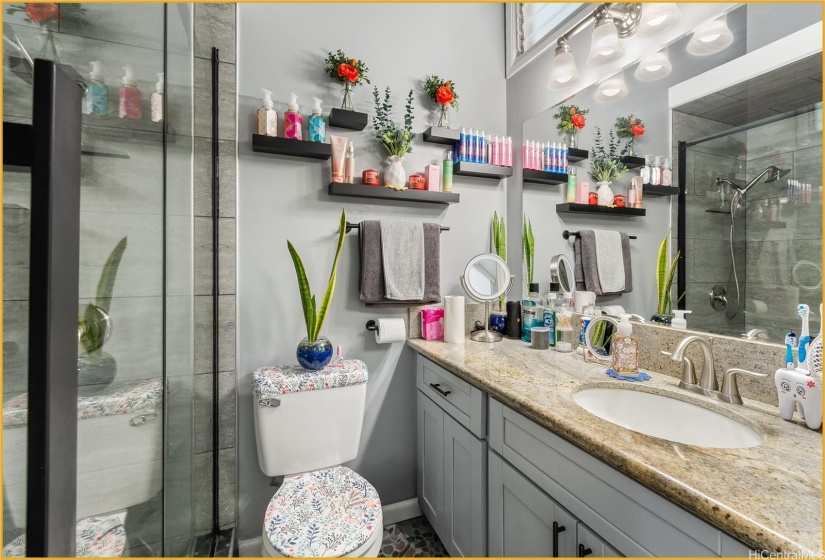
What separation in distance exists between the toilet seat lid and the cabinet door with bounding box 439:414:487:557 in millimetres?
324

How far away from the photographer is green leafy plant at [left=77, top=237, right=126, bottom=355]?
535mm

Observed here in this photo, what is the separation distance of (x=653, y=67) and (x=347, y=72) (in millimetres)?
1211

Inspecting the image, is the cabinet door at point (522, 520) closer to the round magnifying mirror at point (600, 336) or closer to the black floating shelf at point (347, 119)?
the round magnifying mirror at point (600, 336)

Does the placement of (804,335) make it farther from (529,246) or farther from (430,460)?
(430,460)

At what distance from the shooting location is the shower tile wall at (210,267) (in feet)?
4.62

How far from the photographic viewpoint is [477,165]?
6.17 ft

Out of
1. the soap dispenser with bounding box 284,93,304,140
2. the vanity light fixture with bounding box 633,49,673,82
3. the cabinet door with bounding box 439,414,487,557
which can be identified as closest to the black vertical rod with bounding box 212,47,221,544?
the soap dispenser with bounding box 284,93,304,140

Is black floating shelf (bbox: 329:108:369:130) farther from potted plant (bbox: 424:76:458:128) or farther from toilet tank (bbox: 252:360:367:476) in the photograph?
toilet tank (bbox: 252:360:367:476)

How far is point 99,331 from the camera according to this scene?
613 mm

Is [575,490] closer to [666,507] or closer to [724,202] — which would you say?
[666,507]

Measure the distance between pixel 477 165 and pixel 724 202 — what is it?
105 cm

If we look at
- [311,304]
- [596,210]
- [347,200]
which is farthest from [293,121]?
[596,210]

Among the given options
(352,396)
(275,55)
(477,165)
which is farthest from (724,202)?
(275,55)

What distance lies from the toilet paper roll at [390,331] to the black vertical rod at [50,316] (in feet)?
4.41
